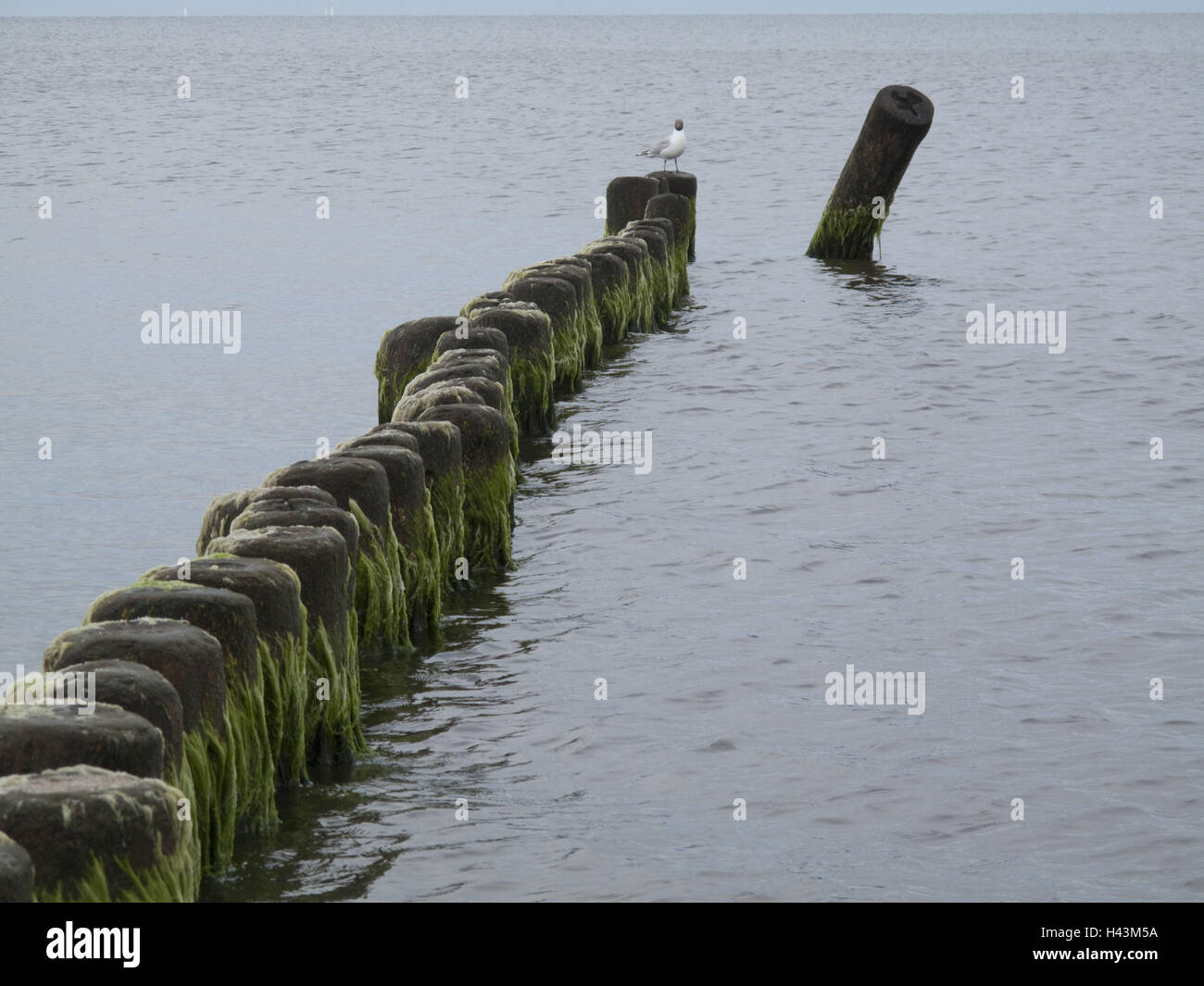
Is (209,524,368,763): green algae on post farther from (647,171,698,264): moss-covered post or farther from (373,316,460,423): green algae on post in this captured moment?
(647,171,698,264): moss-covered post

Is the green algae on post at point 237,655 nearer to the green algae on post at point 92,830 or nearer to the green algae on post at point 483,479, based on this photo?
the green algae on post at point 92,830

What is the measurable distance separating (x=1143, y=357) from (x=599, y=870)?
1278cm

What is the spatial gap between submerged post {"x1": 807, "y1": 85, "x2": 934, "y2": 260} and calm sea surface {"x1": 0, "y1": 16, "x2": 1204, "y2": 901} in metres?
0.73

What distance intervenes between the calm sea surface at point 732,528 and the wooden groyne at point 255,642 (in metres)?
0.32

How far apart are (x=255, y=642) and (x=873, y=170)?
16.8 meters

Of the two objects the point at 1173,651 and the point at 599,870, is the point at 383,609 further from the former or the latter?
the point at 1173,651

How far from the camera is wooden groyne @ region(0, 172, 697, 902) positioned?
4.34m

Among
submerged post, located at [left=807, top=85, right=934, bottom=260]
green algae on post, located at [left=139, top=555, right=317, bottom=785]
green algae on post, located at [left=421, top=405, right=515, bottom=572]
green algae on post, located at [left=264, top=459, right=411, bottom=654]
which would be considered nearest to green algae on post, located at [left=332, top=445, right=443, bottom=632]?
green algae on post, located at [left=264, top=459, right=411, bottom=654]

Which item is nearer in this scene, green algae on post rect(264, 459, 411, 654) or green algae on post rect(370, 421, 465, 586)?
green algae on post rect(264, 459, 411, 654)

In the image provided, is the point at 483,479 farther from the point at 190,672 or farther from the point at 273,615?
the point at 190,672

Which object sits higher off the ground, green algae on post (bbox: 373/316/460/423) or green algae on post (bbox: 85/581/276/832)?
green algae on post (bbox: 373/316/460/423)

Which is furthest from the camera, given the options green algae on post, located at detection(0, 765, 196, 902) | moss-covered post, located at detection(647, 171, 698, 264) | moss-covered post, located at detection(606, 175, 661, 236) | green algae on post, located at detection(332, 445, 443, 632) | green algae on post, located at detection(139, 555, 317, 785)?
moss-covered post, located at detection(647, 171, 698, 264)

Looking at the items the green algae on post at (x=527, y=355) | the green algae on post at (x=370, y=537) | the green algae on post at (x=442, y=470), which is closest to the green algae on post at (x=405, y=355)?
the green algae on post at (x=527, y=355)

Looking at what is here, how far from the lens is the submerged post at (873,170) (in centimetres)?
2080
